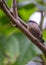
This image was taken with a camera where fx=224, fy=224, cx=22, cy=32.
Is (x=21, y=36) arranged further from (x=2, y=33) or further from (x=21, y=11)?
(x=21, y=11)

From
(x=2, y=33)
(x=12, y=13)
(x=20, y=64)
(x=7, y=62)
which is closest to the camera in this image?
(x=12, y=13)

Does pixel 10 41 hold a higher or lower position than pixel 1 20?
lower

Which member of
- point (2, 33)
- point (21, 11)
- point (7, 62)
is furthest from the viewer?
point (21, 11)

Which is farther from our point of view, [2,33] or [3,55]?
[2,33]

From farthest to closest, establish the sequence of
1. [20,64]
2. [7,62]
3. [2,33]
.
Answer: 1. [2,33]
2. [7,62]
3. [20,64]

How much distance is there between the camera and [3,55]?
3.37 ft

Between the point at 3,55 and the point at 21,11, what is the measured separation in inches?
13.0

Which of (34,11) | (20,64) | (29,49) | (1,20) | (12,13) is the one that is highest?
(34,11)

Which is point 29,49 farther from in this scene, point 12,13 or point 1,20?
point 12,13

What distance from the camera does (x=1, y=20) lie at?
1.18 meters

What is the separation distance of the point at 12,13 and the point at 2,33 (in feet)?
2.12

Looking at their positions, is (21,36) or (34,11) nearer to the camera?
(21,36)

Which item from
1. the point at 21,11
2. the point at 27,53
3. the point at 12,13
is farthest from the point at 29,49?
the point at 12,13

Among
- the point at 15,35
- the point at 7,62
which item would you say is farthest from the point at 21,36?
the point at 7,62
